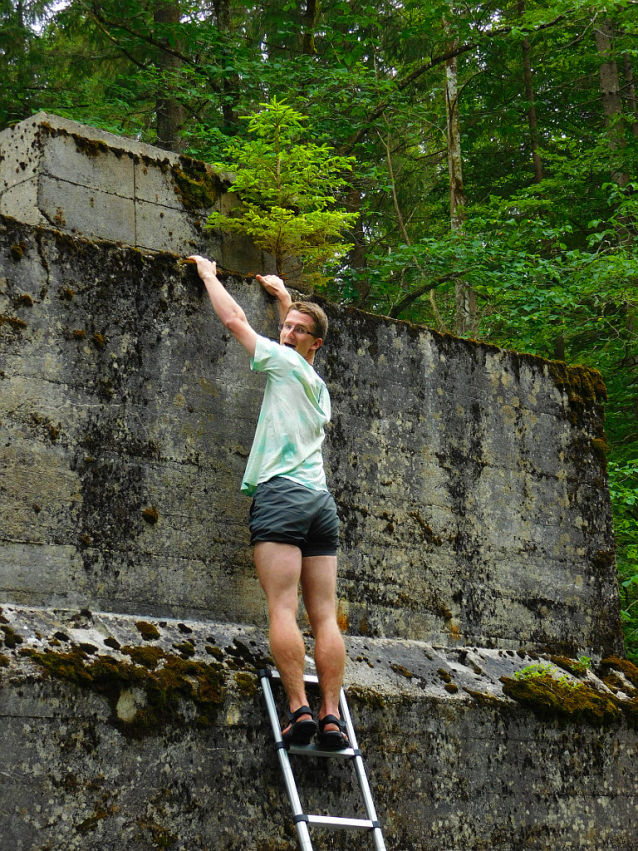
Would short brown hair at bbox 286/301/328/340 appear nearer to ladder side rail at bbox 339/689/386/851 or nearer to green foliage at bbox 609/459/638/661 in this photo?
ladder side rail at bbox 339/689/386/851

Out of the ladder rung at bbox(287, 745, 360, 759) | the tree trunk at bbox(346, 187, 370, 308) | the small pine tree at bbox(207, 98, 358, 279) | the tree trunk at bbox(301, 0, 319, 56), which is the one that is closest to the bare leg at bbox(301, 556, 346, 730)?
the ladder rung at bbox(287, 745, 360, 759)

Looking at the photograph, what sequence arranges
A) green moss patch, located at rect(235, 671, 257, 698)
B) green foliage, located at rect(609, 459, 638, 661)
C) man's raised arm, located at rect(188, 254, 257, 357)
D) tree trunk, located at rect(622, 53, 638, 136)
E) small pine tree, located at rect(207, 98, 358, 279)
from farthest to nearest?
tree trunk, located at rect(622, 53, 638, 136)
green foliage, located at rect(609, 459, 638, 661)
small pine tree, located at rect(207, 98, 358, 279)
man's raised arm, located at rect(188, 254, 257, 357)
green moss patch, located at rect(235, 671, 257, 698)

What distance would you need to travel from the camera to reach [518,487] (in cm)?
553

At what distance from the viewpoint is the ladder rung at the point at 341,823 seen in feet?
11.7

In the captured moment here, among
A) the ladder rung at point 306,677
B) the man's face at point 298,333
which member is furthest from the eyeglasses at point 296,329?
the ladder rung at point 306,677

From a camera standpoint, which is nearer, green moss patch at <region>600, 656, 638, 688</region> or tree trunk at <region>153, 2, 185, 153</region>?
green moss patch at <region>600, 656, 638, 688</region>

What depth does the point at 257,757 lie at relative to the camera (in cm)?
381

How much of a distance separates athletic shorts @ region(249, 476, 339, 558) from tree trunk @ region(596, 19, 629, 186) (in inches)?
415

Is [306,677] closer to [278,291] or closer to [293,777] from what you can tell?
[293,777]

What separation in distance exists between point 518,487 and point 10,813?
3333 millimetres

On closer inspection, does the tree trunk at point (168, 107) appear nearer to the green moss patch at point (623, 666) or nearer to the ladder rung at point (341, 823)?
the green moss patch at point (623, 666)

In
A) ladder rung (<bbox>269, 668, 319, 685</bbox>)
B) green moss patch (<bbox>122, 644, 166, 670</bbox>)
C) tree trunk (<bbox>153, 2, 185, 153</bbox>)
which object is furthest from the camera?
tree trunk (<bbox>153, 2, 185, 153</bbox>)

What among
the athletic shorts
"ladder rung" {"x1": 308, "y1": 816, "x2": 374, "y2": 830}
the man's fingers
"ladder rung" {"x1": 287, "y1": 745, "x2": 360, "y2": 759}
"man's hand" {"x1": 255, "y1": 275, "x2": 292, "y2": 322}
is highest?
the man's fingers

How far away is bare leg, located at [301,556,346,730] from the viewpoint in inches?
152
